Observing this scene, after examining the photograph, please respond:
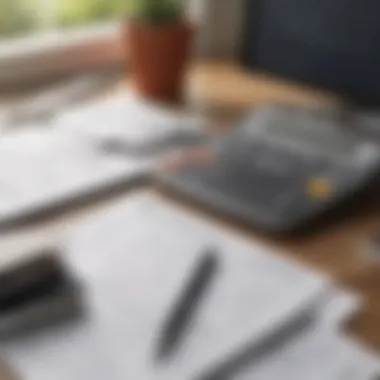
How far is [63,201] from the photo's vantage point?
1.04 meters

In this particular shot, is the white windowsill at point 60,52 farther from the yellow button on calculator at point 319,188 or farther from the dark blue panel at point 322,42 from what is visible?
the yellow button on calculator at point 319,188

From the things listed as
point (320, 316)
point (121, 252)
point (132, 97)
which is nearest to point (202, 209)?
point (121, 252)

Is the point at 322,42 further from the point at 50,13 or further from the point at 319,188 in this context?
the point at 50,13

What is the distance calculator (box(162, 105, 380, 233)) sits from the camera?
1.01 metres

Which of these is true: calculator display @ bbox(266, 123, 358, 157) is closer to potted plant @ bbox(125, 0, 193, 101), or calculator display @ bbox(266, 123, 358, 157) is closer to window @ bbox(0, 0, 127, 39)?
potted plant @ bbox(125, 0, 193, 101)

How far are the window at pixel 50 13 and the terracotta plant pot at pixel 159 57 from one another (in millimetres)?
220

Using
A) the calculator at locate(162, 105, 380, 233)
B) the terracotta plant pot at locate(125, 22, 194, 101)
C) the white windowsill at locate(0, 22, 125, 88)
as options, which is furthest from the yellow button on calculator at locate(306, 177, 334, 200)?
the white windowsill at locate(0, 22, 125, 88)

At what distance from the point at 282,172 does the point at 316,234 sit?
0.12 m

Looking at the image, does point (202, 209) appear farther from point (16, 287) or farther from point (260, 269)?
point (16, 287)

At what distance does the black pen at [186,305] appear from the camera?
791 mm

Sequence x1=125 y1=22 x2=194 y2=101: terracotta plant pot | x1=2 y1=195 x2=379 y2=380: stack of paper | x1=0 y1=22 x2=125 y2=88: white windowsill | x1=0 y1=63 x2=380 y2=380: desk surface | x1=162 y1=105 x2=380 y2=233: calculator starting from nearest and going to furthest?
1. x1=2 y1=195 x2=379 y2=380: stack of paper
2. x1=0 y1=63 x2=380 y2=380: desk surface
3. x1=162 y1=105 x2=380 y2=233: calculator
4. x1=125 y1=22 x2=194 y2=101: terracotta plant pot
5. x1=0 y1=22 x2=125 y2=88: white windowsill

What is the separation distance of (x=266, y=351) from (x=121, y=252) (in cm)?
22

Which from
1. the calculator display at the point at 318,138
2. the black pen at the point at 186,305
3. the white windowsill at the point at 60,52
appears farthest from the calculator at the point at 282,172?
the white windowsill at the point at 60,52

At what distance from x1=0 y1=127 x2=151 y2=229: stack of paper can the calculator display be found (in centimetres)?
18
